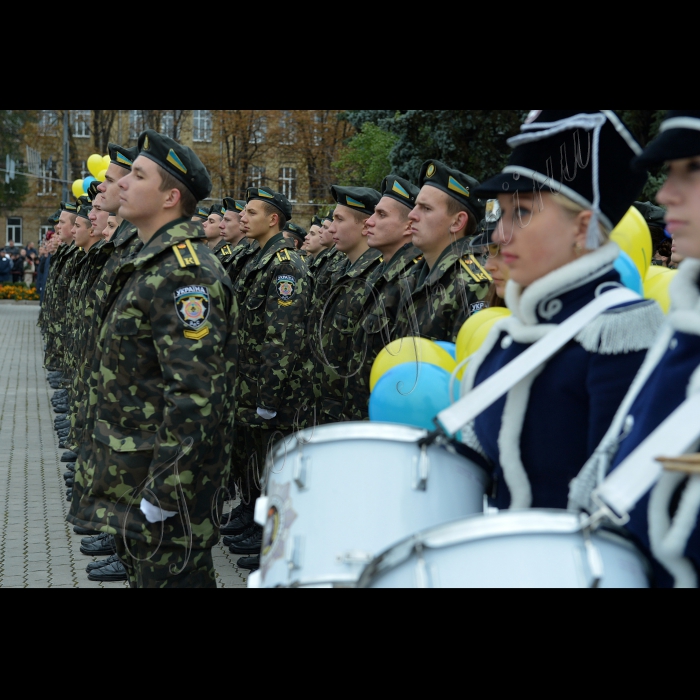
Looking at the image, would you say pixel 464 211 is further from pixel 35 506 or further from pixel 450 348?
pixel 35 506

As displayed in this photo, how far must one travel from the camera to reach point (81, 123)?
43125 mm

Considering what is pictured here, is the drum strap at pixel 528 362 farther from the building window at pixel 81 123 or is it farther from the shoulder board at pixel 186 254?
the building window at pixel 81 123

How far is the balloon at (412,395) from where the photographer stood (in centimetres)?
329

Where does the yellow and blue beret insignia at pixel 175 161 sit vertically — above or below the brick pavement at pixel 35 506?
above

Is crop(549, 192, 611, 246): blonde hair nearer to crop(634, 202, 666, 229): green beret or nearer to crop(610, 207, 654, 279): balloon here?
crop(610, 207, 654, 279): balloon

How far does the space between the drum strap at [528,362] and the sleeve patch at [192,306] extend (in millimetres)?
1397

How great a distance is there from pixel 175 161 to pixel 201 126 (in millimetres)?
36433

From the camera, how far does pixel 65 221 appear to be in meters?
12.2

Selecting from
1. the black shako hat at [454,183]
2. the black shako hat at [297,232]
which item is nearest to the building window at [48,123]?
the black shako hat at [297,232]

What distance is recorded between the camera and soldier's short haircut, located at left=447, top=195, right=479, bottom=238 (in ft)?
16.6

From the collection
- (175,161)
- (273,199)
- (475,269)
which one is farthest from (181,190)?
(273,199)

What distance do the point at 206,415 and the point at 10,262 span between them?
35598mm
